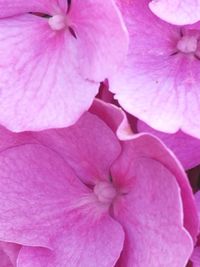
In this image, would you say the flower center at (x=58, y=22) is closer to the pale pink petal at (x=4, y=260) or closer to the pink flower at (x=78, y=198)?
the pink flower at (x=78, y=198)

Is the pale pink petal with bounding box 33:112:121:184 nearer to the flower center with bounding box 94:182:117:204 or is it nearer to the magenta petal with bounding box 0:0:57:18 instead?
the flower center with bounding box 94:182:117:204

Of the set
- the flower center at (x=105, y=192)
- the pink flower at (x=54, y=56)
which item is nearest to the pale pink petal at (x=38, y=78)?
the pink flower at (x=54, y=56)

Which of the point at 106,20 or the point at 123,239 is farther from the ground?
the point at 106,20

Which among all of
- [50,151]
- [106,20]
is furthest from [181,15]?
[50,151]

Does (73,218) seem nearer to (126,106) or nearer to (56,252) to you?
(56,252)

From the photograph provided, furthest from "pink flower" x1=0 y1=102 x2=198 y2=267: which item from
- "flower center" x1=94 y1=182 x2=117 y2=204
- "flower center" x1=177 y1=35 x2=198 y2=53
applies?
"flower center" x1=177 y1=35 x2=198 y2=53

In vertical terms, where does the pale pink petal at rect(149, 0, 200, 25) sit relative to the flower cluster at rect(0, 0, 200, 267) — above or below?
above
